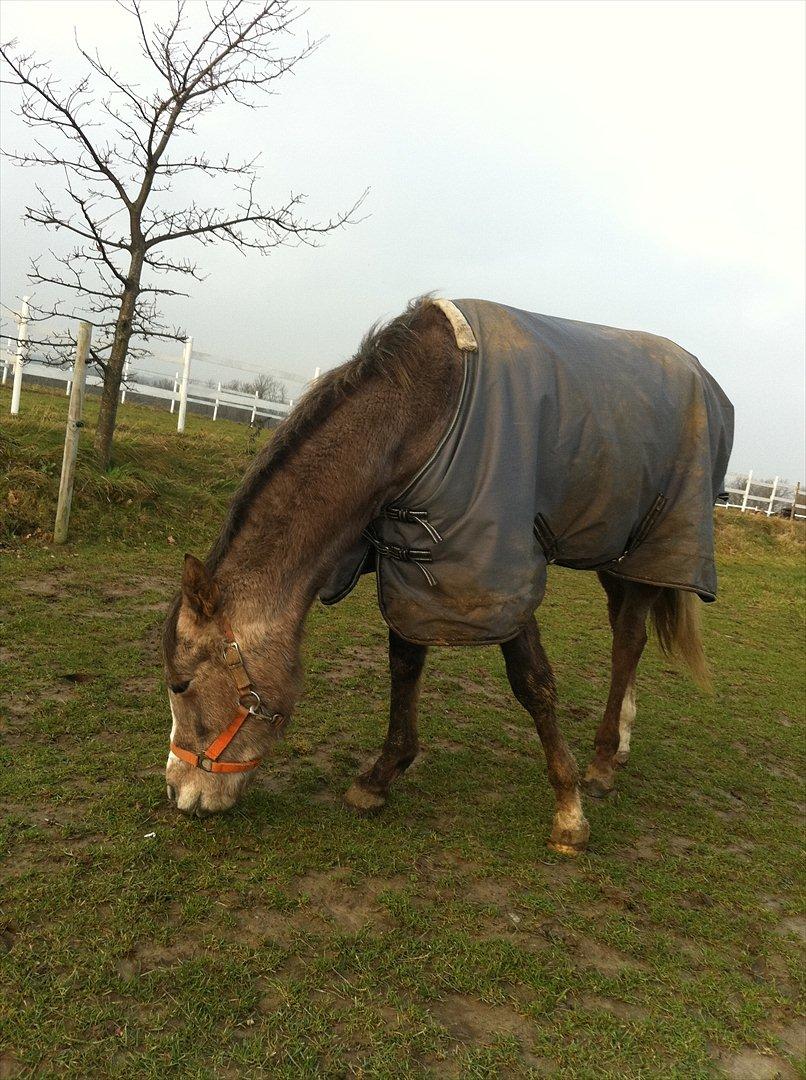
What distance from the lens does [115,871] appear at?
7.96ft

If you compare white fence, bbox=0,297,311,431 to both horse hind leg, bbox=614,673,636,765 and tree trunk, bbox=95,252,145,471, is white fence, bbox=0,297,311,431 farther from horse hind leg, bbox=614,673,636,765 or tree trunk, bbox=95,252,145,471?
horse hind leg, bbox=614,673,636,765

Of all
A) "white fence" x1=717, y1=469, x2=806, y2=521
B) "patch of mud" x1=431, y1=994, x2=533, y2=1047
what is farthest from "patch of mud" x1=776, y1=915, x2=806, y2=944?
"white fence" x1=717, y1=469, x2=806, y2=521

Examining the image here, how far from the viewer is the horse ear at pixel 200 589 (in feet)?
8.03

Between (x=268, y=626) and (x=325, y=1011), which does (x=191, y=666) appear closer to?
(x=268, y=626)

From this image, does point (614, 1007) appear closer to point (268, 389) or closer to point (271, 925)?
point (271, 925)

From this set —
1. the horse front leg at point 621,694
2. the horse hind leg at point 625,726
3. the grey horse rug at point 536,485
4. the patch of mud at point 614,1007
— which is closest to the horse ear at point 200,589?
the grey horse rug at point 536,485

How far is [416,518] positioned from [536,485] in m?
0.53

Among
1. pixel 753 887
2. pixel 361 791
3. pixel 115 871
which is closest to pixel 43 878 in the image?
pixel 115 871

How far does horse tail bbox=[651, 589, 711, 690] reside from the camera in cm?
441

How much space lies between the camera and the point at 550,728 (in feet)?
10.4

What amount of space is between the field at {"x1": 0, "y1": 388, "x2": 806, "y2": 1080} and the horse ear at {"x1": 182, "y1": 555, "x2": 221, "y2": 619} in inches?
35.0

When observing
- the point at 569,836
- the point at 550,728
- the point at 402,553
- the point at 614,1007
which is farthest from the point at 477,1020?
the point at 402,553

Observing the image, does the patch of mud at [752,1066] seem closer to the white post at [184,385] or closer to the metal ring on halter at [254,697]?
the metal ring on halter at [254,697]

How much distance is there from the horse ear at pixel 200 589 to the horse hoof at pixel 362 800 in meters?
1.15
